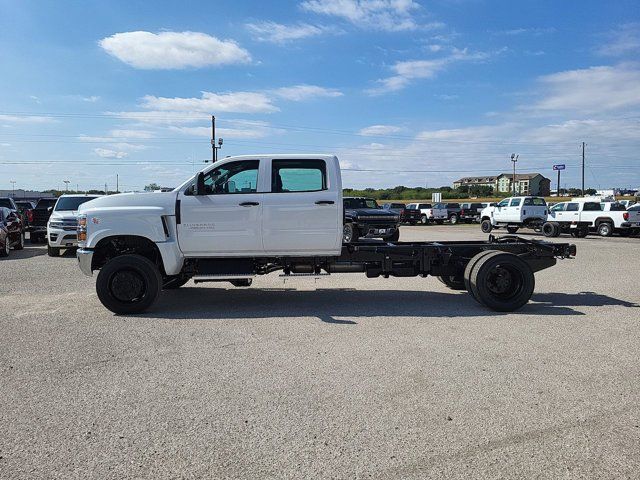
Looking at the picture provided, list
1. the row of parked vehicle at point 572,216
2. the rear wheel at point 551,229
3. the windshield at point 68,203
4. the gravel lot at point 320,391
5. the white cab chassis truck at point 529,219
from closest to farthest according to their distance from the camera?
the gravel lot at point 320,391
the windshield at point 68,203
the row of parked vehicle at point 572,216
the rear wheel at point 551,229
the white cab chassis truck at point 529,219

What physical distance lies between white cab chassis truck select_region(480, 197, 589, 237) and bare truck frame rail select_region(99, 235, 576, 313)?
2009 cm

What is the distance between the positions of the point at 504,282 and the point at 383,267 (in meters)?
1.83

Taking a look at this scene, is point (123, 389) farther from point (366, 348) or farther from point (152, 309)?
point (152, 309)

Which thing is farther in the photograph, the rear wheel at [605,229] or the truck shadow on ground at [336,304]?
the rear wheel at [605,229]

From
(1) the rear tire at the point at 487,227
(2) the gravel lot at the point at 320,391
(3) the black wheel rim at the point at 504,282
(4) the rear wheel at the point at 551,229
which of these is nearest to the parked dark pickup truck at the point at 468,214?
(1) the rear tire at the point at 487,227

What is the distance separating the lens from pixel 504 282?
7906 millimetres

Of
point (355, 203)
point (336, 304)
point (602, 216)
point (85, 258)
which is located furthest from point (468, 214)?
point (85, 258)

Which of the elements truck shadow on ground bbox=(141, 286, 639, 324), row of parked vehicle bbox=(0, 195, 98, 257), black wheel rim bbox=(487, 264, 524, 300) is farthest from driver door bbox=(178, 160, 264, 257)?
row of parked vehicle bbox=(0, 195, 98, 257)

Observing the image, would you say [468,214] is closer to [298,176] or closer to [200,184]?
[298,176]

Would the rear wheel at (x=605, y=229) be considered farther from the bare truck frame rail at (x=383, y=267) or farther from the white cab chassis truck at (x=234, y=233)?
the white cab chassis truck at (x=234, y=233)

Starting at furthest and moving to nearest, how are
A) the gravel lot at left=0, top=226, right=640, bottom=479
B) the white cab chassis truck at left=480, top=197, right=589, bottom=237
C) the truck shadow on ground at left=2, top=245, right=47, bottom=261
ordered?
the white cab chassis truck at left=480, top=197, right=589, bottom=237 → the truck shadow on ground at left=2, top=245, right=47, bottom=261 → the gravel lot at left=0, top=226, right=640, bottom=479

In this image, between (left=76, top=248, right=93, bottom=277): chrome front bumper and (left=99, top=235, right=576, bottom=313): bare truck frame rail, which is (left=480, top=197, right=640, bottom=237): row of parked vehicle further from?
(left=76, top=248, right=93, bottom=277): chrome front bumper

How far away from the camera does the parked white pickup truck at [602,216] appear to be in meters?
25.4

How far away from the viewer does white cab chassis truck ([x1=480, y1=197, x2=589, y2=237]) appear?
2659 cm
